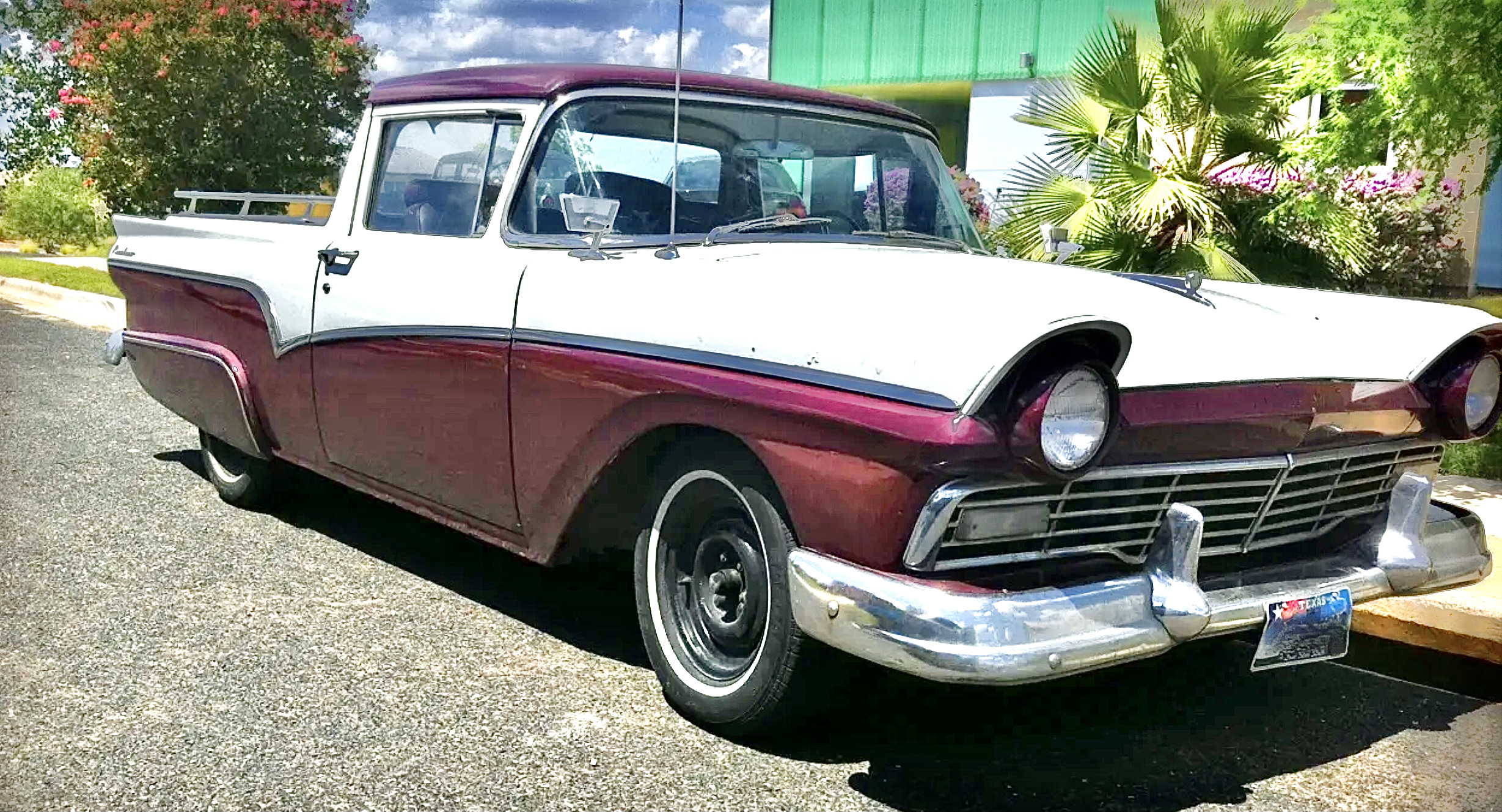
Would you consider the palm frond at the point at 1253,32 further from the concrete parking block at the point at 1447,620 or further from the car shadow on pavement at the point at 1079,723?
the car shadow on pavement at the point at 1079,723

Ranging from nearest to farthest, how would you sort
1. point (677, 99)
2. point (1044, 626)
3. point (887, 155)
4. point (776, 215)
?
point (1044, 626) < point (677, 99) < point (776, 215) < point (887, 155)

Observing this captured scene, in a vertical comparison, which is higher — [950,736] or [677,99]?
[677,99]

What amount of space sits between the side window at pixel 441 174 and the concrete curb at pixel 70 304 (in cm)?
764

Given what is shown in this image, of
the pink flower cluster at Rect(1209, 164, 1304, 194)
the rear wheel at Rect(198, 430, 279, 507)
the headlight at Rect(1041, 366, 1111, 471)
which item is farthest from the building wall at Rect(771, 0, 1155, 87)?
the headlight at Rect(1041, 366, 1111, 471)

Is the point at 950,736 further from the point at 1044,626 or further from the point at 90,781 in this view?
the point at 90,781

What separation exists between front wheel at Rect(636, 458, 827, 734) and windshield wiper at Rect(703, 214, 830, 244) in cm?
76

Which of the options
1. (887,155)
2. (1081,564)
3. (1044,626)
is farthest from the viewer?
(887,155)

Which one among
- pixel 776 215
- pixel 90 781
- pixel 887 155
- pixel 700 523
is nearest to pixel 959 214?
pixel 887 155

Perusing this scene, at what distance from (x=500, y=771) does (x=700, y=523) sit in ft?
2.36

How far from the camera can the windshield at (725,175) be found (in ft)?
12.8

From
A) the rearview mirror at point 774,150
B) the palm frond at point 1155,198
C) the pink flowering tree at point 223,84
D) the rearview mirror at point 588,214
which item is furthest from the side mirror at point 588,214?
the pink flowering tree at point 223,84

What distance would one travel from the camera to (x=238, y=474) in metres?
5.46

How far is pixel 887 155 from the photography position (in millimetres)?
4441

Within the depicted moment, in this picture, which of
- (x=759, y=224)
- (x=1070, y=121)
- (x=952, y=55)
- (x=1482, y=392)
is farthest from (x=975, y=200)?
(x=1482, y=392)
